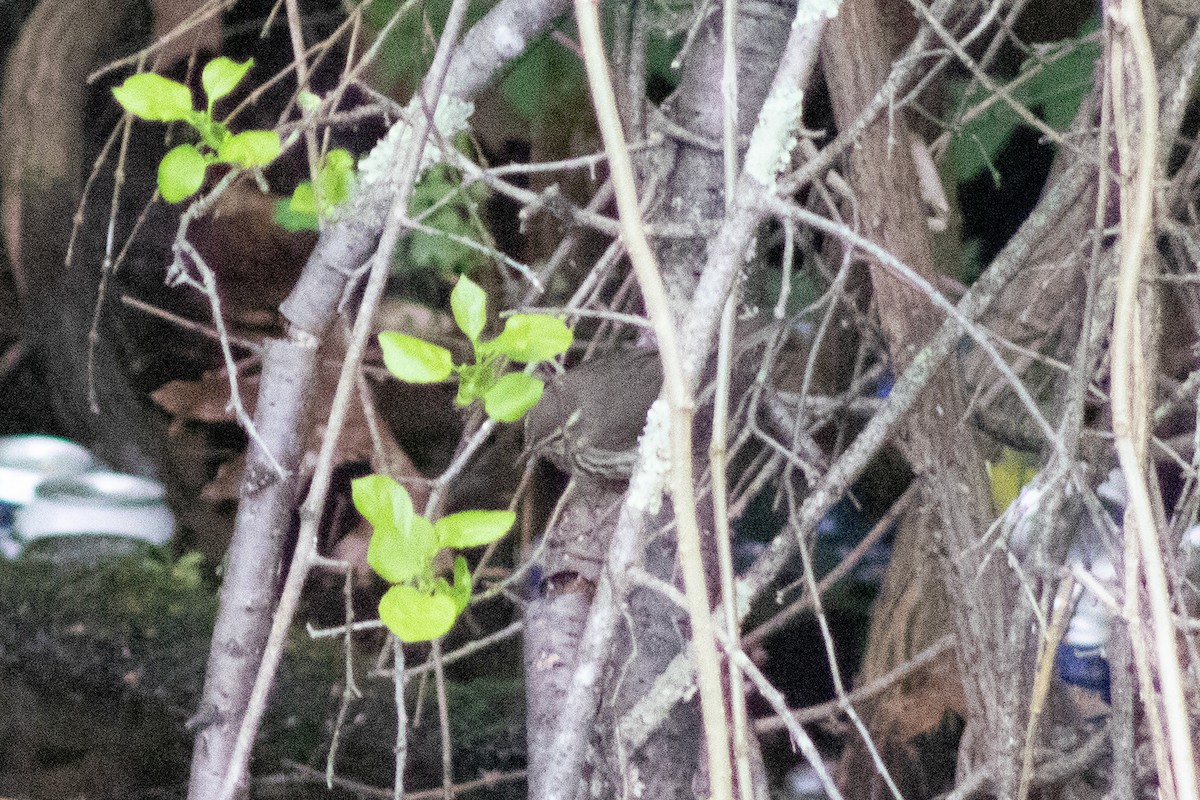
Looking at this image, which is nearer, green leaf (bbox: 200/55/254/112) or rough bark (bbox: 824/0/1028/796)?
green leaf (bbox: 200/55/254/112)

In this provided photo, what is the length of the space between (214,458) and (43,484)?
1.11ft

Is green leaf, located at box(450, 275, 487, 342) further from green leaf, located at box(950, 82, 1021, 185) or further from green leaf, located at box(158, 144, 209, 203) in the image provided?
green leaf, located at box(950, 82, 1021, 185)

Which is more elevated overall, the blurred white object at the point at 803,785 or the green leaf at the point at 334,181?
the green leaf at the point at 334,181

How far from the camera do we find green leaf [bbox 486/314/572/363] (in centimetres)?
66

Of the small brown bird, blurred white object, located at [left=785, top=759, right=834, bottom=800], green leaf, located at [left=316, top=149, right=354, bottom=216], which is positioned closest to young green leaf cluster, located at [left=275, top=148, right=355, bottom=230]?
green leaf, located at [left=316, top=149, right=354, bottom=216]

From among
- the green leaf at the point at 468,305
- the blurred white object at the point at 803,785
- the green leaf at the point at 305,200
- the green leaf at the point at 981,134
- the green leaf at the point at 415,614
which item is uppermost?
the green leaf at the point at 981,134

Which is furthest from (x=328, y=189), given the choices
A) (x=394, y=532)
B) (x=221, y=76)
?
(x=394, y=532)

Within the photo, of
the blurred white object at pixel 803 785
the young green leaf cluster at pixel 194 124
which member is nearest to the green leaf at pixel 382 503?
the young green leaf cluster at pixel 194 124

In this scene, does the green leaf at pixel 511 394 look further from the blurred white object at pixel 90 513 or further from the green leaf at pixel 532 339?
the blurred white object at pixel 90 513

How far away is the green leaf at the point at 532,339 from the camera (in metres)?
0.66

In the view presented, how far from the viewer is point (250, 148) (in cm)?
76

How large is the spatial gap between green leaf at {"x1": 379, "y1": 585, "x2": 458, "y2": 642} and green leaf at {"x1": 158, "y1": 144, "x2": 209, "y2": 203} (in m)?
0.33

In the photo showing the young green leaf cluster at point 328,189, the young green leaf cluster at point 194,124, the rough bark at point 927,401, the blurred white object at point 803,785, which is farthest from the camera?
the blurred white object at point 803,785

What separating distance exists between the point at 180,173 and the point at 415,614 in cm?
37
